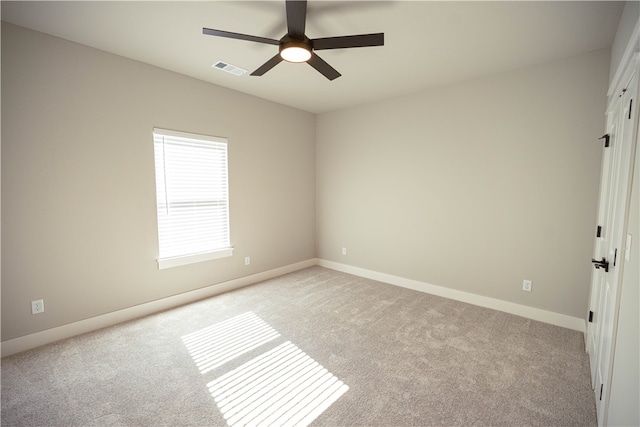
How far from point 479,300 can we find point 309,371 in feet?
7.85

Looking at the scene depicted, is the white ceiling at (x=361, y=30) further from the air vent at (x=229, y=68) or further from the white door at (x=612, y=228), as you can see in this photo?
the white door at (x=612, y=228)

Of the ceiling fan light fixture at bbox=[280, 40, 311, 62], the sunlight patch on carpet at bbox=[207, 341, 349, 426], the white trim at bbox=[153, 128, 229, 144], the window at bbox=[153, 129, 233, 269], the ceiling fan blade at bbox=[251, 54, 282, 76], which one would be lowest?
the sunlight patch on carpet at bbox=[207, 341, 349, 426]

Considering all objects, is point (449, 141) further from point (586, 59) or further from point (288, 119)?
point (288, 119)

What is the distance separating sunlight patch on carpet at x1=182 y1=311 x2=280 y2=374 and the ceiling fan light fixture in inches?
98.3

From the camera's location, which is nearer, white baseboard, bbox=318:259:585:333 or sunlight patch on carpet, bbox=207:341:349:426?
sunlight patch on carpet, bbox=207:341:349:426

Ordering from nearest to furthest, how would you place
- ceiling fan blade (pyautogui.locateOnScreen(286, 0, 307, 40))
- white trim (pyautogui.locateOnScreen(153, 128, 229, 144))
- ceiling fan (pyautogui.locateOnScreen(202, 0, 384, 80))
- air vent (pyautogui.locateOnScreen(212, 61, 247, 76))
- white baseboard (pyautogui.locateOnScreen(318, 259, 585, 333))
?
ceiling fan blade (pyautogui.locateOnScreen(286, 0, 307, 40)) → ceiling fan (pyautogui.locateOnScreen(202, 0, 384, 80)) → white baseboard (pyautogui.locateOnScreen(318, 259, 585, 333)) → air vent (pyautogui.locateOnScreen(212, 61, 247, 76)) → white trim (pyautogui.locateOnScreen(153, 128, 229, 144))

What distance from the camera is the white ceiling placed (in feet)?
6.72

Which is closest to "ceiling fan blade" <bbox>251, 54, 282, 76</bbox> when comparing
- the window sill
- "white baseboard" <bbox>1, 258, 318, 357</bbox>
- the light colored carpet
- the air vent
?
the air vent

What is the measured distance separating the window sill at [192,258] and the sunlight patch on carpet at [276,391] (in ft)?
5.50

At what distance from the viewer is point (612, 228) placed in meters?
1.83

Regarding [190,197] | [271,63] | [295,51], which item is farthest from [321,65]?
[190,197]

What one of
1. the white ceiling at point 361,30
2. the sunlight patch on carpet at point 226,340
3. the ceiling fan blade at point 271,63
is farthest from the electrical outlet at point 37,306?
the ceiling fan blade at point 271,63

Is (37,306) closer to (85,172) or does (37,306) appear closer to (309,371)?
(85,172)

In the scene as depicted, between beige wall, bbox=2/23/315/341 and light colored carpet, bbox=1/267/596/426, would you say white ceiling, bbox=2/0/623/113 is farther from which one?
light colored carpet, bbox=1/267/596/426
